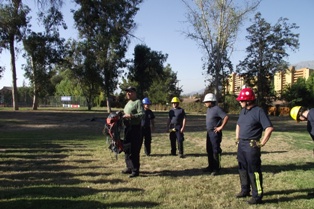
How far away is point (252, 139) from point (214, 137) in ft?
7.16

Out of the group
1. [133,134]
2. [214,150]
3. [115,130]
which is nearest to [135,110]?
[133,134]

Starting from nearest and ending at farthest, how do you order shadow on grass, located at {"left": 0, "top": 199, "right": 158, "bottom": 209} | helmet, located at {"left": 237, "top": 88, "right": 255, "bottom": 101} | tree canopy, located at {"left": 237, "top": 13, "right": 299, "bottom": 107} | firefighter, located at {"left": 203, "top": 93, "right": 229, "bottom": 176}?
shadow on grass, located at {"left": 0, "top": 199, "right": 158, "bottom": 209}
helmet, located at {"left": 237, "top": 88, "right": 255, "bottom": 101}
firefighter, located at {"left": 203, "top": 93, "right": 229, "bottom": 176}
tree canopy, located at {"left": 237, "top": 13, "right": 299, "bottom": 107}

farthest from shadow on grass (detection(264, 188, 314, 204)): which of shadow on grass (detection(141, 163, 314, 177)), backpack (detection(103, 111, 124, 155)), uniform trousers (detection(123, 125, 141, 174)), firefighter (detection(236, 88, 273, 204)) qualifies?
backpack (detection(103, 111, 124, 155))

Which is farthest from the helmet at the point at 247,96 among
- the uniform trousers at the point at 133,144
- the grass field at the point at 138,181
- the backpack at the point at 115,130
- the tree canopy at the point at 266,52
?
the tree canopy at the point at 266,52

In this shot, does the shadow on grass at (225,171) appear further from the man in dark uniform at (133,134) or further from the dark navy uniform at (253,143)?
the dark navy uniform at (253,143)

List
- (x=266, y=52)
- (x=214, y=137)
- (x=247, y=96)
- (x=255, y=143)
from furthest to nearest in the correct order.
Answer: (x=266, y=52)
(x=214, y=137)
(x=247, y=96)
(x=255, y=143)

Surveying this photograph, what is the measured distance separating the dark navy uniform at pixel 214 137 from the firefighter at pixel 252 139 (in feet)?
6.23

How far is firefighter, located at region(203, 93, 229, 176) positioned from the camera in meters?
7.75

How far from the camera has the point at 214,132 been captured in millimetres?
7793

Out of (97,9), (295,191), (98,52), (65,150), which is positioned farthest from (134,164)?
(98,52)

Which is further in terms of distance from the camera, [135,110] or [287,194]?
[135,110]

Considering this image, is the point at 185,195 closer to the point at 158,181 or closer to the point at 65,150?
the point at 158,181

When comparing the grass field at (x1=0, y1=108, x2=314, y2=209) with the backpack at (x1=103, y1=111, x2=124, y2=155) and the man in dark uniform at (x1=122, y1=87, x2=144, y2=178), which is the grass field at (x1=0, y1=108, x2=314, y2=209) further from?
the backpack at (x1=103, y1=111, x2=124, y2=155)

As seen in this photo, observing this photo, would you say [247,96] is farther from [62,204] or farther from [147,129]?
[147,129]
